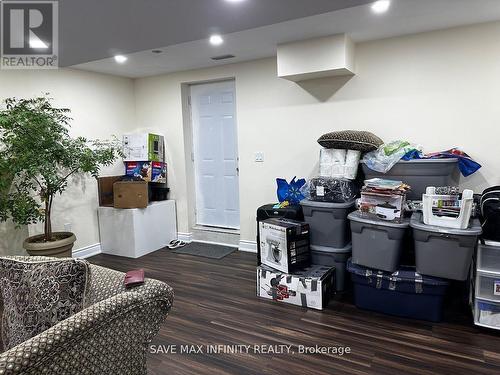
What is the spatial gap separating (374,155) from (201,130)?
7.73 ft

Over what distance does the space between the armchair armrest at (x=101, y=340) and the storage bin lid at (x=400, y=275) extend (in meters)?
1.66

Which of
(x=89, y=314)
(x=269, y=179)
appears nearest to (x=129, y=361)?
(x=89, y=314)

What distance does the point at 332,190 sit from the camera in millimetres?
2924

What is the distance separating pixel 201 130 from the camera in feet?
14.6

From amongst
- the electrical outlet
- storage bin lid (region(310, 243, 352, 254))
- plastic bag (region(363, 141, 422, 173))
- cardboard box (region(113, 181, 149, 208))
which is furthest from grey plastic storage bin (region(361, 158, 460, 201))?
cardboard box (region(113, 181, 149, 208))

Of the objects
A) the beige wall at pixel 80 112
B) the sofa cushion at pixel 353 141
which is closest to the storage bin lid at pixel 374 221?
the sofa cushion at pixel 353 141

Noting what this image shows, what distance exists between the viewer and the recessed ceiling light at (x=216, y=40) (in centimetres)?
294

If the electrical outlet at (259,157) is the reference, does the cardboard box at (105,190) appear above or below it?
below

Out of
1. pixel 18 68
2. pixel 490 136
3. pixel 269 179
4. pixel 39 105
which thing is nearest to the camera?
pixel 490 136

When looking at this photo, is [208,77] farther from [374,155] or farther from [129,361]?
[129,361]

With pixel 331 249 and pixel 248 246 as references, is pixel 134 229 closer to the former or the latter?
pixel 248 246

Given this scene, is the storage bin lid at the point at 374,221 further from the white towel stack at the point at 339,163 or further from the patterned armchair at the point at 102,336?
the patterned armchair at the point at 102,336

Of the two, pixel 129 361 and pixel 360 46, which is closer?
pixel 129 361

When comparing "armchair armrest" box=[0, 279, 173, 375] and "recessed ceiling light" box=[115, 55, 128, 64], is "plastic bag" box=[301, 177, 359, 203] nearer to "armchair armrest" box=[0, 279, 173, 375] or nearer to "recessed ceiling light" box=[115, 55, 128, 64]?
"armchair armrest" box=[0, 279, 173, 375]
